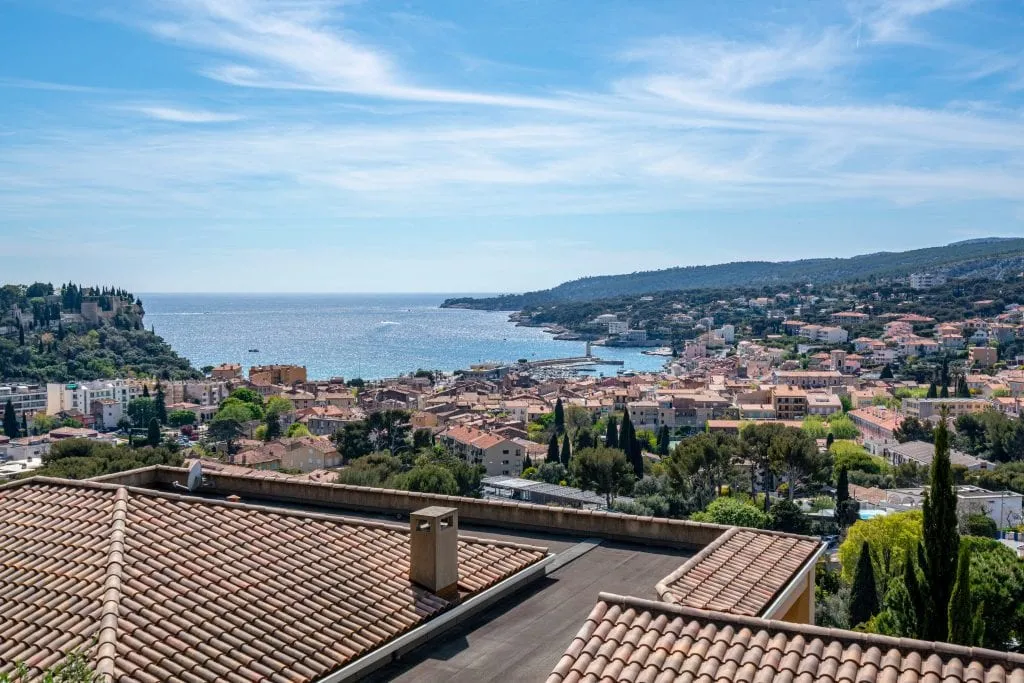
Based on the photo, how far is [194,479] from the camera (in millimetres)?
8188

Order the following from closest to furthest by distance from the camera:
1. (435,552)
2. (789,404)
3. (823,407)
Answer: (435,552) → (823,407) → (789,404)

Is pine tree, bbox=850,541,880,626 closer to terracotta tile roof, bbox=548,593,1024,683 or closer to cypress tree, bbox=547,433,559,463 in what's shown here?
terracotta tile roof, bbox=548,593,1024,683

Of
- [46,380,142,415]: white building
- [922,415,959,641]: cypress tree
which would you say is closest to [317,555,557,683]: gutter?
[922,415,959,641]: cypress tree

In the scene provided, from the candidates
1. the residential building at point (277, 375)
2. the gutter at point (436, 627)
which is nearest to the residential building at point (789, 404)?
the residential building at point (277, 375)

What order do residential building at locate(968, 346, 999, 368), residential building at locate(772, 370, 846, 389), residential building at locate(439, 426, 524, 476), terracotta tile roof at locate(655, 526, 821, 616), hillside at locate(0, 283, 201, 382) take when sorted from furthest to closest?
hillside at locate(0, 283, 201, 382)
residential building at locate(968, 346, 999, 368)
residential building at locate(772, 370, 846, 389)
residential building at locate(439, 426, 524, 476)
terracotta tile roof at locate(655, 526, 821, 616)

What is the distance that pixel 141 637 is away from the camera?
12.6 feet

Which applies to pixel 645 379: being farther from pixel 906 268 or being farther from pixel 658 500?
pixel 906 268

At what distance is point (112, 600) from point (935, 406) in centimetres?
5892

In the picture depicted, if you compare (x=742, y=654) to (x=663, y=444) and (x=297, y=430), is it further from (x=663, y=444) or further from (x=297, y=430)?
(x=297, y=430)

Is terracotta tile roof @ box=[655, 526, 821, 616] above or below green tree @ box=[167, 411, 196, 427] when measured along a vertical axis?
above

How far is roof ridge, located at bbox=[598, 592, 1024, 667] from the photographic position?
321 cm

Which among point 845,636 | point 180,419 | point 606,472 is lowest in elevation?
point 180,419

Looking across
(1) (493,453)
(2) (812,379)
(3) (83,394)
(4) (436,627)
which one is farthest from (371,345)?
(4) (436,627)

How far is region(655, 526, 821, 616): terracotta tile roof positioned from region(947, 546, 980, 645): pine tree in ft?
6.29
